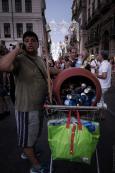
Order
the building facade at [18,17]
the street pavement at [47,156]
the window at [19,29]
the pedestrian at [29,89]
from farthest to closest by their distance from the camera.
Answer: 1. the window at [19,29]
2. the building facade at [18,17]
3. the street pavement at [47,156]
4. the pedestrian at [29,89]

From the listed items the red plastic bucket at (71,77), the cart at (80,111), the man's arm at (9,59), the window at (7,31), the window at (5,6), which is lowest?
the cart at (80,111)

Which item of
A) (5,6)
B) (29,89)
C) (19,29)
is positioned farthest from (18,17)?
(29,89)

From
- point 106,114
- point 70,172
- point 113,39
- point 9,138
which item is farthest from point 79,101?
point 113,39

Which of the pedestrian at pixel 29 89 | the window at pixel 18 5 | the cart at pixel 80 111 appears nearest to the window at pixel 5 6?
the window at pixel 18 5

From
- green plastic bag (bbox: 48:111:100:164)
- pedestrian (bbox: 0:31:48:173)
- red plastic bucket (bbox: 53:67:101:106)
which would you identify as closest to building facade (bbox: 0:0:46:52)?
pedestrian (bbox: 0:31:48:173)

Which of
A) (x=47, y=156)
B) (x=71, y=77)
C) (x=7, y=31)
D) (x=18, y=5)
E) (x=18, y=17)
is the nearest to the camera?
(x=71, y=77)

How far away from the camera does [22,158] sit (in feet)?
15.2

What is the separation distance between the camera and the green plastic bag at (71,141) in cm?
308

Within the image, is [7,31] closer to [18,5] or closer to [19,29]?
[19,29]

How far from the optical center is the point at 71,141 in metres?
3.08

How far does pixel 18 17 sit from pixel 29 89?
4121 centimetres

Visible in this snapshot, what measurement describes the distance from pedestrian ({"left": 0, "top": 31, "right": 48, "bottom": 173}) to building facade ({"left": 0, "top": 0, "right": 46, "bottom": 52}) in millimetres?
39404

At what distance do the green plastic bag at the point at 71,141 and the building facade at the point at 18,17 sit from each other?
40.1 m

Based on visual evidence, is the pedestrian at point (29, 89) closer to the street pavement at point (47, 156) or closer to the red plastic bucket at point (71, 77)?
the red plastic bucket at point (71, 77)
